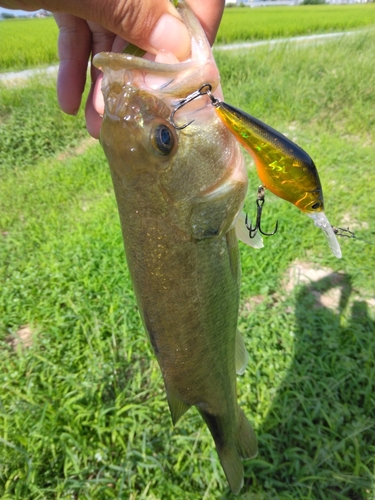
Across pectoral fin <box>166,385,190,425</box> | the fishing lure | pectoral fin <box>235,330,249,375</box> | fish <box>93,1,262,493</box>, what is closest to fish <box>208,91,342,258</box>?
the fishing lure

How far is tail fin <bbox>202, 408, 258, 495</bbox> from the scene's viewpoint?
5.10 feet

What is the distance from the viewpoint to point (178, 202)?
1.12 m

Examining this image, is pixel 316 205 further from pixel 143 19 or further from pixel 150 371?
pixel 150 371

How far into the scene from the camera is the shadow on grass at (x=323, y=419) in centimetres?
219

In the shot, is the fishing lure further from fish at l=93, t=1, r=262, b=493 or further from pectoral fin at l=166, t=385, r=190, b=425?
pectoral fin at l=166, t=385, r=190, b=425

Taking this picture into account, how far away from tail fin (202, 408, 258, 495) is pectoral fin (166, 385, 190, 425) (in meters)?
0.13

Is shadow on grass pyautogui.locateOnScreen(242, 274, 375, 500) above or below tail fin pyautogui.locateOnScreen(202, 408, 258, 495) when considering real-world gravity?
below

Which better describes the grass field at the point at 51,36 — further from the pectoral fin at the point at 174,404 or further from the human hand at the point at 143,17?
the pectoral fin at the point at 174,404

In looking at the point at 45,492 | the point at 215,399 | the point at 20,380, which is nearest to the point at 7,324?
the point at 20,380

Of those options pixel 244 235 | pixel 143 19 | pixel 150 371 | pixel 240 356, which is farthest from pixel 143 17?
pixel 150 371

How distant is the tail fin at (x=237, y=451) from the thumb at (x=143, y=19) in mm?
1409

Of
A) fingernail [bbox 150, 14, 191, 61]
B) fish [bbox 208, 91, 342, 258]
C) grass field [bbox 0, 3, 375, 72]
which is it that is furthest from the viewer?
grass field [bbox 0, 3, 375, 72]

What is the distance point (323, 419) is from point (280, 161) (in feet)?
7.24

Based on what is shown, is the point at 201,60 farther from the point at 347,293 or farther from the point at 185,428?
the point at 347,293
